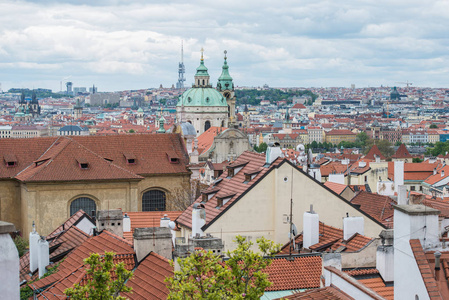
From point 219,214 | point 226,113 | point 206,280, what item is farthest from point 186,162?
point 226,113

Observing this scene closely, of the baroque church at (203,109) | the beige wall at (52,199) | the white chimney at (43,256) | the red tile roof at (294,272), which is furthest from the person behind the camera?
the baroque church at (203,109)

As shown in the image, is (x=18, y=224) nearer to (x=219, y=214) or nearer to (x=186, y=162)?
(x=186, y=162)

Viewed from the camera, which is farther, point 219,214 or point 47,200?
point 47,200

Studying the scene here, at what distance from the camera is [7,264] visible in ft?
27.5

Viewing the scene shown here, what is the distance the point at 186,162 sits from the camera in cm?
4225

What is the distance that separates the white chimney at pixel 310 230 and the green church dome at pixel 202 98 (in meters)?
111

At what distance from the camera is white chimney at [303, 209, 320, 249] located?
69.2 feet

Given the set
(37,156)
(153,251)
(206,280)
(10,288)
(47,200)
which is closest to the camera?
(10,288)

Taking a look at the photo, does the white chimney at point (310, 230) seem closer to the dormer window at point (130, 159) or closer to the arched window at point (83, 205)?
the arched window at point (83, 205)

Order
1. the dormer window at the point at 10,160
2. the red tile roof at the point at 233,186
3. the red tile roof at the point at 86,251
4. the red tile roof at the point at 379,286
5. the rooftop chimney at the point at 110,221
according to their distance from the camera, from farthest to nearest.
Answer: the dormer window at the point at 10,160 → the red tile roof at the point at 233,186 → the rooftop chimney at the point at 110,221 → the red tile roof at the point at 86,251 → the red tile roof at the point at 379,286

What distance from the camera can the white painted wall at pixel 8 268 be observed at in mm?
8352

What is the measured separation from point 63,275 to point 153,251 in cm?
213

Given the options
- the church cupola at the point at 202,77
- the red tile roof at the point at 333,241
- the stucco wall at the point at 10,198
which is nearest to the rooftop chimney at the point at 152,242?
the red tile roof at the point at 333,241

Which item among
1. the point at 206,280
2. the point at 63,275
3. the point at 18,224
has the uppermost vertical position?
the point at 206,280
